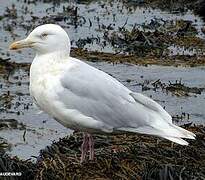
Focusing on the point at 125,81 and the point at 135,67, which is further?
the point at 135,67

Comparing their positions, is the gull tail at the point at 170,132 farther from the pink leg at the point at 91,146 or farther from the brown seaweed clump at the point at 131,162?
the pink leg at the point at 91,146

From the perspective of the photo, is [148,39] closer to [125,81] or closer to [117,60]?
[117,60]

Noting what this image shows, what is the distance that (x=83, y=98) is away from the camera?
7434 mm

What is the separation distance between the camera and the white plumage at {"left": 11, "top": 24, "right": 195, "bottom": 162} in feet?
23.9

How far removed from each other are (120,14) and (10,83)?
6.61 metres

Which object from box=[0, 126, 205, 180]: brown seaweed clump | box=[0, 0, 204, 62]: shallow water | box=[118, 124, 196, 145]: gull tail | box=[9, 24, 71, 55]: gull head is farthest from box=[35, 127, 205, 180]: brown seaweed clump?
box=[0, 0, 204, 62]: shallow water

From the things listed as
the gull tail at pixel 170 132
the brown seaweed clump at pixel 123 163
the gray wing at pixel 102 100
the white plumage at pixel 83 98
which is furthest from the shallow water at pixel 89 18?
the gull tail at pixel 170 132

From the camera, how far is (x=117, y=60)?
562 inches

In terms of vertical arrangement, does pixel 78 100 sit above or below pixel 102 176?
above

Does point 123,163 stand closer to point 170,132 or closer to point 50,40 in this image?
point 170,132

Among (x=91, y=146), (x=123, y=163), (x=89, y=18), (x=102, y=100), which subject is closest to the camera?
(x=123, y=163)

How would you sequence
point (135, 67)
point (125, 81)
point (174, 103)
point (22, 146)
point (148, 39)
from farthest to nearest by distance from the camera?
point (148, 39), point (135, 67), point (125, 81), point (174, 103), point (22, 146)

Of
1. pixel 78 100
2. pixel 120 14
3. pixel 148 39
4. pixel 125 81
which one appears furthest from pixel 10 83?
pixel 120 14

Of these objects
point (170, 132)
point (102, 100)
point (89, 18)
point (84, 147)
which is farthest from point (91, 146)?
point (89, 18)
